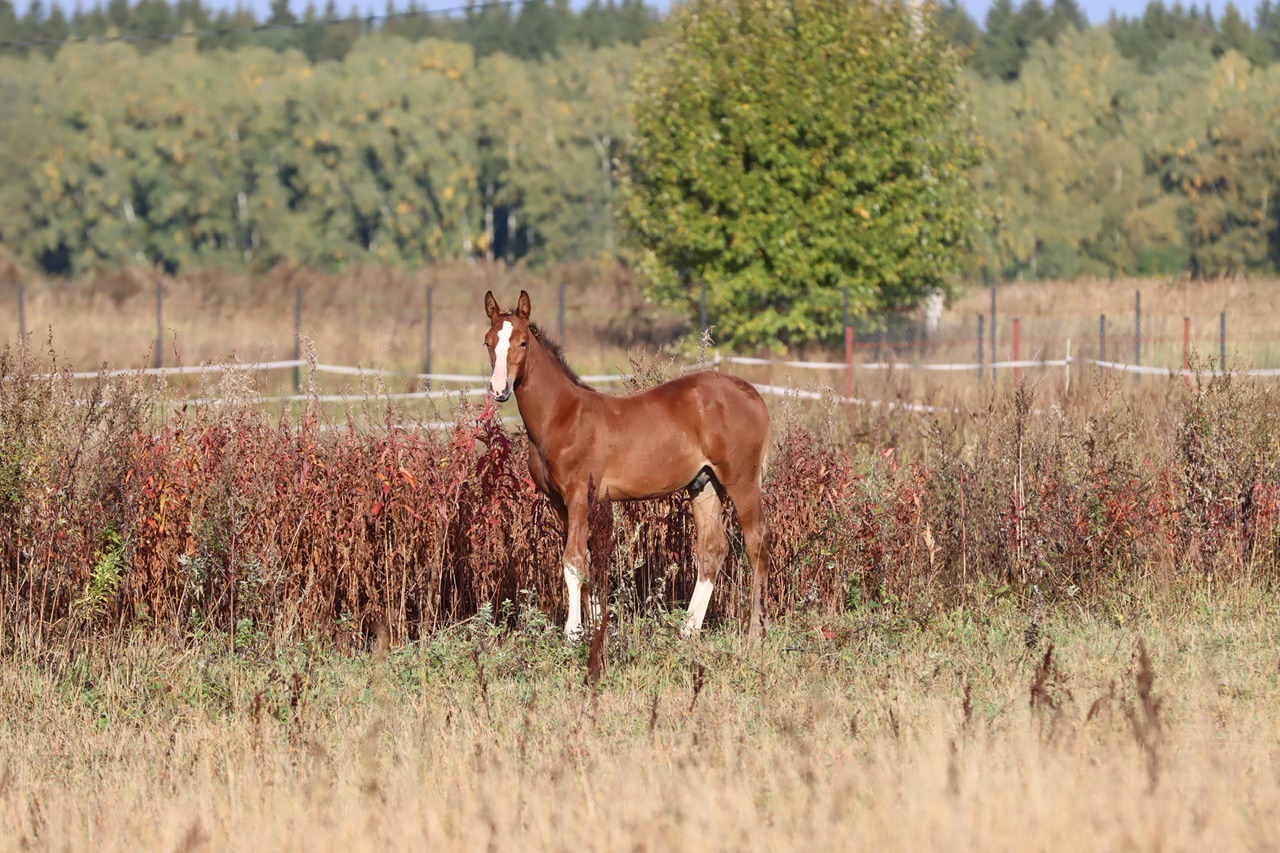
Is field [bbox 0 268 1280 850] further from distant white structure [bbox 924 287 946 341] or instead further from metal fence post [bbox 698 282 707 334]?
distant white structure [bbox 924 287 946 341]

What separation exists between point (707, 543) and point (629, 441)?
885mm

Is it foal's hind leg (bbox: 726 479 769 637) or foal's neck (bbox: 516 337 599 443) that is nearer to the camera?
foal's neck (bbox: 516 337 599 443)

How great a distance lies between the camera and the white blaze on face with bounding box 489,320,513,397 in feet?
23.4

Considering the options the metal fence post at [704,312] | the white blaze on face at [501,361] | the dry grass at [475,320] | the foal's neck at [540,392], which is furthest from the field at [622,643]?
the metal fence post at [704,312]

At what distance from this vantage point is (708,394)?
809 centimetres

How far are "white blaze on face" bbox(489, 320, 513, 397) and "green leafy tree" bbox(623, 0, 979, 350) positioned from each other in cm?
1764

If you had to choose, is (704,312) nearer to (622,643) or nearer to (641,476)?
(641,476)

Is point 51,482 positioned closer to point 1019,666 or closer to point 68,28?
point 1019,666

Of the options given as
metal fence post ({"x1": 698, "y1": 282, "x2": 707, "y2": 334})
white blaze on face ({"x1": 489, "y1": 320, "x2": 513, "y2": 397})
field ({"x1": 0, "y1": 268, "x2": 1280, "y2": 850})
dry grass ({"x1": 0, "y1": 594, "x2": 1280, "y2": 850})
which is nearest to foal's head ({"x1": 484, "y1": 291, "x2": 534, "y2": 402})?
white blaze on face ({"x1": 489, "y1": 320, "x2": 513, "y2": 397})

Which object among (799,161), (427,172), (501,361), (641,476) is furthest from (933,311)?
(427,172)

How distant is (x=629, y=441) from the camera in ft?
25.6

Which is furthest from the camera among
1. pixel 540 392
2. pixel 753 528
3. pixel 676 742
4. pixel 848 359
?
pixel 848 359

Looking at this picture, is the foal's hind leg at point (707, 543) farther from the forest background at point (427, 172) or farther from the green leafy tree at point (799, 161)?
the forest background at point (427, 172)

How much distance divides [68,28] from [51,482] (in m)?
123
